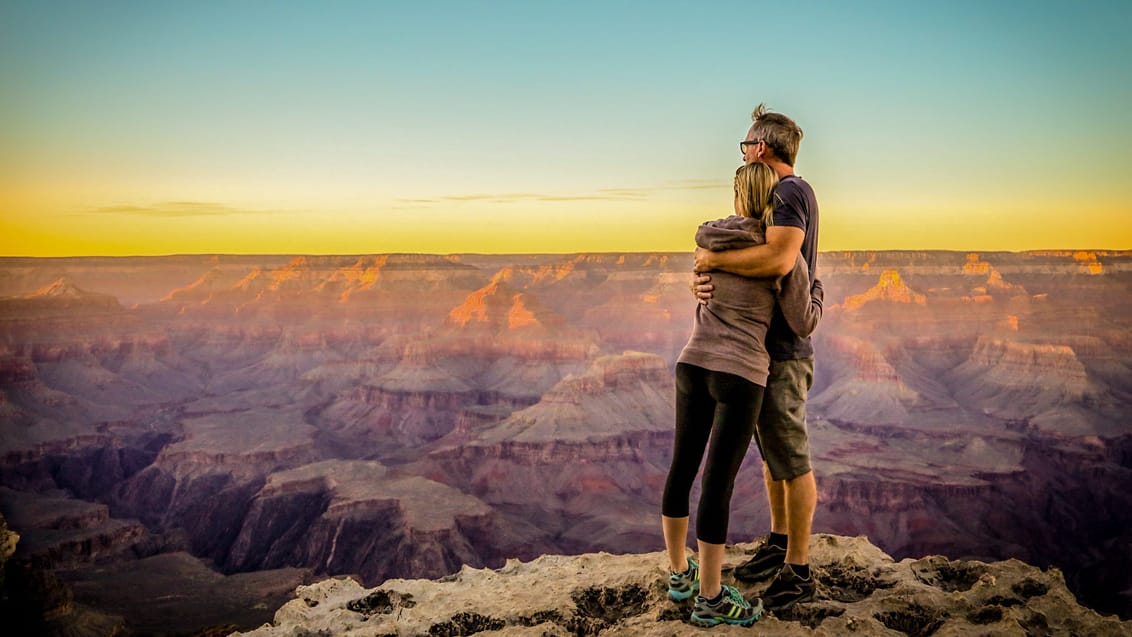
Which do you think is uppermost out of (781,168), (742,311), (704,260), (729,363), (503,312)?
(781,168)

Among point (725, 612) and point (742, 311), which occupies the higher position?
point (742, 311)

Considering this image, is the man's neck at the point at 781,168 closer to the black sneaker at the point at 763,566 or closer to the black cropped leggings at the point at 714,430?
the black cropped leggings at the point at 714,430

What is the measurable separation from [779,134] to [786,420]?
5.46 feet

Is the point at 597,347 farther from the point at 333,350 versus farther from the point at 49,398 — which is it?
the point at 49,398

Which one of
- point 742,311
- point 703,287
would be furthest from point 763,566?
point 703,287

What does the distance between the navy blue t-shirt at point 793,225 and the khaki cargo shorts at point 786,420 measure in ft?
0.25

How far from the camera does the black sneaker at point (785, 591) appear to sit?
16.8ft

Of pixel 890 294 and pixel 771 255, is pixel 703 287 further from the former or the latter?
pixel 890 294

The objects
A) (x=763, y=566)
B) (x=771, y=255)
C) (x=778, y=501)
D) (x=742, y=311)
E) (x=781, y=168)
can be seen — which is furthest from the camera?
(x=763, y=566)

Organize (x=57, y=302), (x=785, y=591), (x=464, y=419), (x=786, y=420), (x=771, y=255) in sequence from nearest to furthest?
(x=771, y=255)
(x=786, y=420)
(x=785, y=591)
(x=464, y=419)
(x=57, y=302)

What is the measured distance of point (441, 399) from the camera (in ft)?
256

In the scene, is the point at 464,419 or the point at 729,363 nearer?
the point at 729,363

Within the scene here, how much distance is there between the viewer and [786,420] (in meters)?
5.04

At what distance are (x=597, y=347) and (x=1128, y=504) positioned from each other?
47766 millimetres
